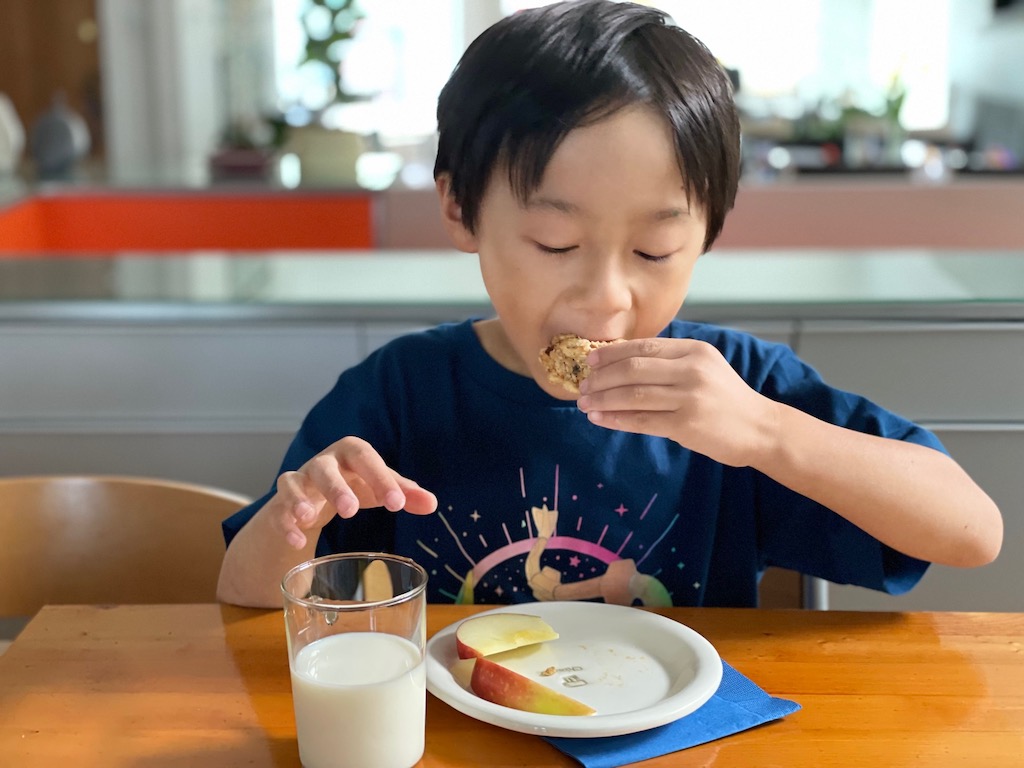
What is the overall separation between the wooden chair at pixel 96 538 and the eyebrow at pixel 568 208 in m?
0.52

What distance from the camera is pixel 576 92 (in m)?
0.91

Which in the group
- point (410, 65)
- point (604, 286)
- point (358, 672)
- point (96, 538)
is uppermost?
point (410, 65)

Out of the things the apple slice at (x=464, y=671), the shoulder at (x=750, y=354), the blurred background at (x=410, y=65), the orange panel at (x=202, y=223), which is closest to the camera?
the apple slice at (x=464, y=671)

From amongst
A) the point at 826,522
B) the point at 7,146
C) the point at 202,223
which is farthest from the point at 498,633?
the point at 7,146

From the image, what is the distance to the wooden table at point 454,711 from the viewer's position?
2.45ft

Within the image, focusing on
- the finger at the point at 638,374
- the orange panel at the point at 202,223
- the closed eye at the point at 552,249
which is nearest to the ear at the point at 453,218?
the closed eye at the point at 552,249

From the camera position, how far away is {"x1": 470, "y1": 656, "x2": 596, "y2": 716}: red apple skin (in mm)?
774

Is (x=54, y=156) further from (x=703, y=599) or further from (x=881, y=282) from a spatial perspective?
(x=703, y=599)

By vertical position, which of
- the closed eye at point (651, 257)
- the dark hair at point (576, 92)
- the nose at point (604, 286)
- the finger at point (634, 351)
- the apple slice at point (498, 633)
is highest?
the dark hair at point (576, 92)

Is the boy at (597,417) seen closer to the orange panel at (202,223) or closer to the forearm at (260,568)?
the forearm at (260,568)

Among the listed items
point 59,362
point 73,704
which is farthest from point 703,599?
point 59,362

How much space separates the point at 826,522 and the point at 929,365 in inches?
29.1

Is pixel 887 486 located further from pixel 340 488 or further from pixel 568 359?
pixel 340 488

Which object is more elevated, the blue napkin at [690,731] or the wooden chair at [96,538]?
the blue napkin at [690,731]
